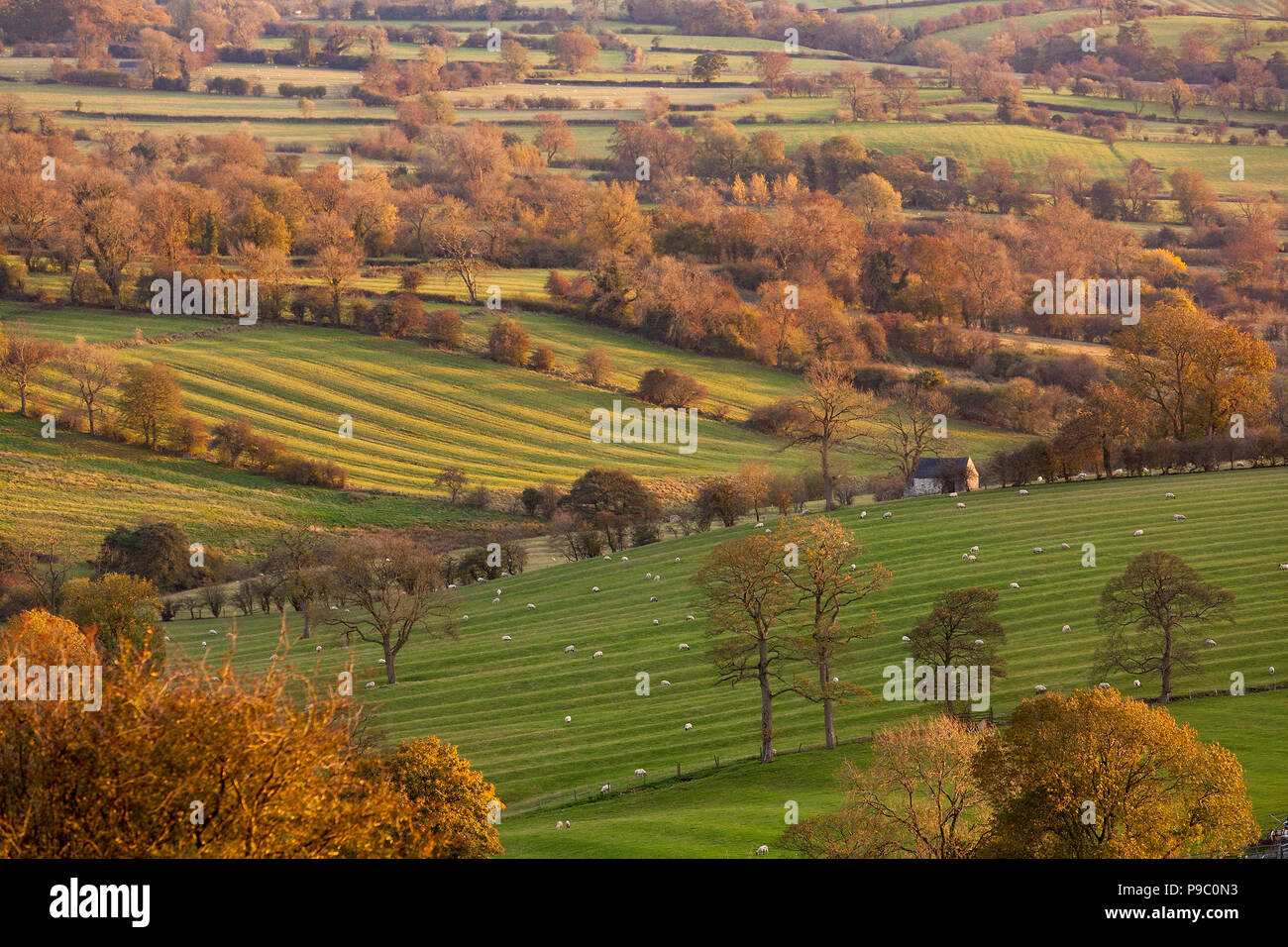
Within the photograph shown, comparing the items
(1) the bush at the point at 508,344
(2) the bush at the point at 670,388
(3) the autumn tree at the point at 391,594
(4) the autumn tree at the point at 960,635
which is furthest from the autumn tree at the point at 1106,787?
(1) the bush at the point at 508,344

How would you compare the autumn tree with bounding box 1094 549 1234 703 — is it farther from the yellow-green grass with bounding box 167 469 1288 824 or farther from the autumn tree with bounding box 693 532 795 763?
the autumn tree with bounding box 693 532 795 763

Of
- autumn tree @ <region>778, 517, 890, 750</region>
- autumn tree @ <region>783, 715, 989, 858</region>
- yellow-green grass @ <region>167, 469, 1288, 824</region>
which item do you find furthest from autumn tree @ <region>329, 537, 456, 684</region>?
autumn tree @ <region>783, 715, 989, 858</region>

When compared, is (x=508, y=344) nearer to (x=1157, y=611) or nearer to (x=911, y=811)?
(x=1157, y=611)

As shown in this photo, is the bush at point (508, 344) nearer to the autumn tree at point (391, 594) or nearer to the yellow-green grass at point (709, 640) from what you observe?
the yellow-green grass at point (709, 640)

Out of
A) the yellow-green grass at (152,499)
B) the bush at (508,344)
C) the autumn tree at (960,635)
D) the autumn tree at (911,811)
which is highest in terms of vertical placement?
the bush at (508,344)

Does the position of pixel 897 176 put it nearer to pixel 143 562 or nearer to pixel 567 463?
pixel 567 463

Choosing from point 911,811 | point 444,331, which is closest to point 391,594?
point 911,811

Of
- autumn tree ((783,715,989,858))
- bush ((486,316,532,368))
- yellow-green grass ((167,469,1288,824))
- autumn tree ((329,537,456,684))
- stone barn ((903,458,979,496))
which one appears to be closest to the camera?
autumn tree ((783,715,989,858))
